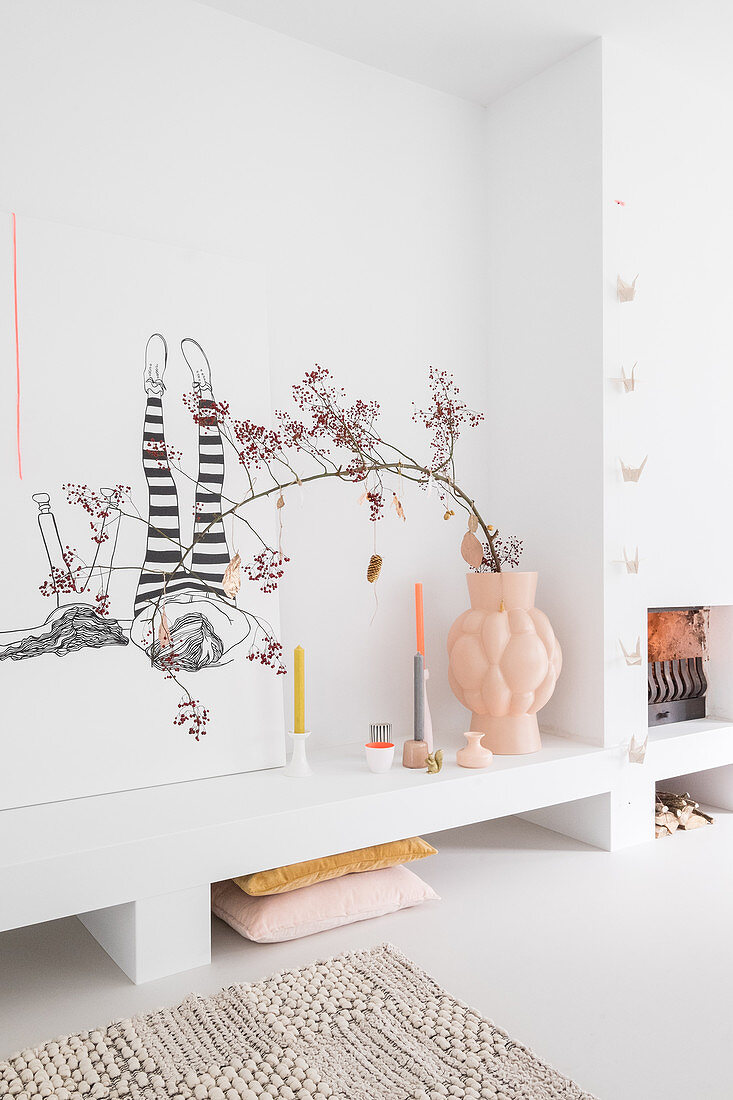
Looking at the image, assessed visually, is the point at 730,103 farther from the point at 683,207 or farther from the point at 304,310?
the point at 304,310

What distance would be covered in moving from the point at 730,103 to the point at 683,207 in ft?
1.56

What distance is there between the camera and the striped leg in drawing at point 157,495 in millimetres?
2195

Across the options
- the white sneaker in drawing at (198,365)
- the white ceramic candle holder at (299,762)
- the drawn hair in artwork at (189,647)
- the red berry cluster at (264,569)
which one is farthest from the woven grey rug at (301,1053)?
the white sneaker in drawing at (198,365)

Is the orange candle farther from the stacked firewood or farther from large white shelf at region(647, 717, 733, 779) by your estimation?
Answer: the stacked firewood

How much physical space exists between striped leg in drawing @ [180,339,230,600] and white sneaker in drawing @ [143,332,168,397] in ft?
0.20

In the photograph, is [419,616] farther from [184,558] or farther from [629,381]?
[629,381]

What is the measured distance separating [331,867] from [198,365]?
1311mm

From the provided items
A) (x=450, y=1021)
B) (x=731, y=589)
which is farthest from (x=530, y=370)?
(x=450, y=1021)

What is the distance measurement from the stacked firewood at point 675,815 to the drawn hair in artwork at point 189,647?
4.99ft

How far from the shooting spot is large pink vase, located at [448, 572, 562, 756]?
247cm

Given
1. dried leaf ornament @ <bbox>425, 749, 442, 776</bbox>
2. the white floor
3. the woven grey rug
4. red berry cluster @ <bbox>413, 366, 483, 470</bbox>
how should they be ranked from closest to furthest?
the woven grey rug, the white floor, dried leaf ornament @ <bbox>425, 749, 442, 776</bbox>, red berry cluster @ <bbox>413, 366, 483, 470</bbox>

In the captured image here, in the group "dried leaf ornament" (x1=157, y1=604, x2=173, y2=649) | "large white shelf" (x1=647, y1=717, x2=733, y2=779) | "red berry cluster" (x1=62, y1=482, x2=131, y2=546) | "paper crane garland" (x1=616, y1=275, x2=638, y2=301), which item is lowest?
"large white shelf" (x1=647, y1=717, x2=733, y2=779)

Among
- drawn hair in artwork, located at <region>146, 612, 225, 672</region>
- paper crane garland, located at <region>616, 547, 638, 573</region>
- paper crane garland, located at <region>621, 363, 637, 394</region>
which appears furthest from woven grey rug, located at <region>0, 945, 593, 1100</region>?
paper crane garland, located at <region>621, 363, 637, 394</region>

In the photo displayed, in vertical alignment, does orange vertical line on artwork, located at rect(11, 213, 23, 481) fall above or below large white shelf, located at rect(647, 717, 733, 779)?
above
